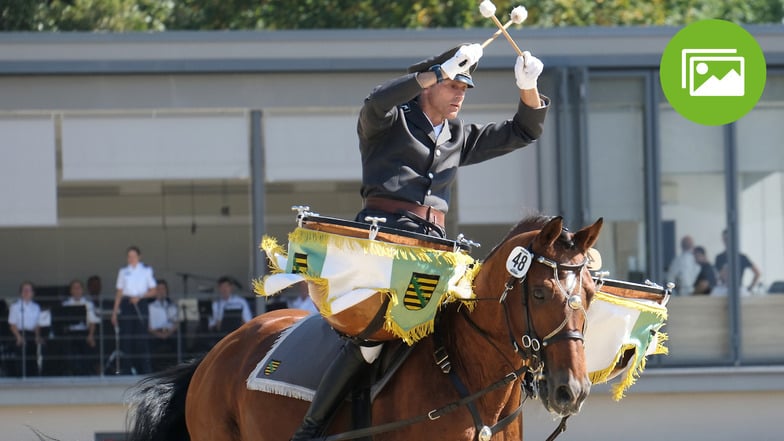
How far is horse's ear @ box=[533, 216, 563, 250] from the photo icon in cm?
830

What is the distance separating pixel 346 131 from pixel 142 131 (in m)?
2.30

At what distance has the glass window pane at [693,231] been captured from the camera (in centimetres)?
1235

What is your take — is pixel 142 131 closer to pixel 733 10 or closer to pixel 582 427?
pixel 582 427

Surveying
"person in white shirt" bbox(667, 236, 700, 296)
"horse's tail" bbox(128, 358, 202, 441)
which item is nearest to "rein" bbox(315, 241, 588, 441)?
"horse's tail" bbox(128, 358, 202, 441)

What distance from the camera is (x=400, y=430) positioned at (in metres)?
5.20

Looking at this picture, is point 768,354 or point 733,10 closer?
point 768,354

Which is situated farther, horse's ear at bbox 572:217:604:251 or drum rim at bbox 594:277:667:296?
drum rim at bbox 594:277:667:296

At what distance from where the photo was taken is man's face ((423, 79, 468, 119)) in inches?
210

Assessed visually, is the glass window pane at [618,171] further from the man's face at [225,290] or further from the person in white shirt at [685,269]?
the man's face at [225,290]

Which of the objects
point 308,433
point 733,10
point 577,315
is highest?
point 733,10

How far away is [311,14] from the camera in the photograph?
25.8 meters

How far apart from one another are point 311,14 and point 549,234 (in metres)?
21.7

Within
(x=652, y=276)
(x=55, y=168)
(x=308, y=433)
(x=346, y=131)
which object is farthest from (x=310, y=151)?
(x=308, y=433)

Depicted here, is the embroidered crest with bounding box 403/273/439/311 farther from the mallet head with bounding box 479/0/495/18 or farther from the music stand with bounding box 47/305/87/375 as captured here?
the music stand with bounding box 47/305/87/375
